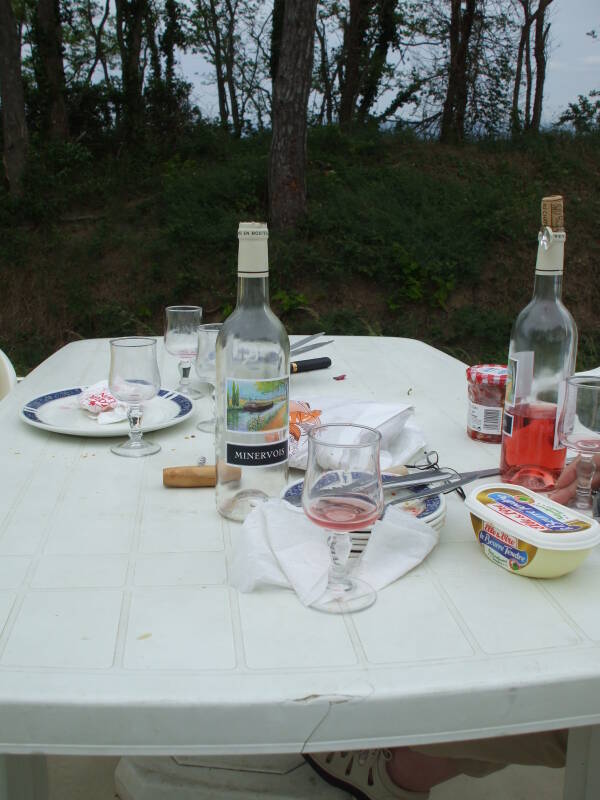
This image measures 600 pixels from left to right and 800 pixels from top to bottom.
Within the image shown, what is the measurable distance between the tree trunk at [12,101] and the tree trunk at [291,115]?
268cm

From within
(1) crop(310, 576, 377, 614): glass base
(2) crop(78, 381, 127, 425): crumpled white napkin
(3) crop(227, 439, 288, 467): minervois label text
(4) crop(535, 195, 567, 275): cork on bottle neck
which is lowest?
(1) crop(310, 576, 377, 614): glass base

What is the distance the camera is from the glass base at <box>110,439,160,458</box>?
51.2 inches

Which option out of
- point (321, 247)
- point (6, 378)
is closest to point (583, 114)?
point (321, 247)

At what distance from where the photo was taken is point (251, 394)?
3.22 ft

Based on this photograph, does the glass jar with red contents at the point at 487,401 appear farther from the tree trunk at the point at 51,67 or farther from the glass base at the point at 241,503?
the tree trunk at the point at 51,67

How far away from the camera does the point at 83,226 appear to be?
7.75m

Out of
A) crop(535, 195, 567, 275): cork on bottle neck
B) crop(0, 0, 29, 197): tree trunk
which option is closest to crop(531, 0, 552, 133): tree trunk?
crop(0, 0, 29, 197): tree trunk

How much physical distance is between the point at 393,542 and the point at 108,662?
1.19 ft

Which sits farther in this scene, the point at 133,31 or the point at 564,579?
the point at 133,31

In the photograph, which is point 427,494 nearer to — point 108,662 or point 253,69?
point 108,662

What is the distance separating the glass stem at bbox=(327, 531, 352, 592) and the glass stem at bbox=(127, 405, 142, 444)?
60 centimetres

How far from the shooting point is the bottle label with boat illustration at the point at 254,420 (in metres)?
0.98

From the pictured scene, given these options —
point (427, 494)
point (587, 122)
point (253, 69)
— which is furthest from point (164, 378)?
point (253, 69)

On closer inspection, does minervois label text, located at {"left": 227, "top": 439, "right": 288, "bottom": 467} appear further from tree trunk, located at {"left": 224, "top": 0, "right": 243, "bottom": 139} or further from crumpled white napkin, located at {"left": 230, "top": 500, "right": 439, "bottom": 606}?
tree trunk, located at {"left": 224, "top": 0, "right": 243, "bottom": 139}
